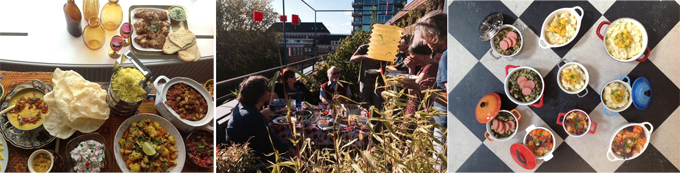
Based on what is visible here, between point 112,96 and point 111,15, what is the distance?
454 millimetres

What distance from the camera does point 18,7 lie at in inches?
89.0

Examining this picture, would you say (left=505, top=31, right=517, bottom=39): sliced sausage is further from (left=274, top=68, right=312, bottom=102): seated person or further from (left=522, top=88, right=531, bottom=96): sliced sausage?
(left=274, top=68, right=312, bottom=102): seated person

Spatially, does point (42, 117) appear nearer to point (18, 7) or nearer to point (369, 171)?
point (18, 7)

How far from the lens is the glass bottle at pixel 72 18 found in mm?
2227

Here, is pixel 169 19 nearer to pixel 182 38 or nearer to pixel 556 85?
pixel 182 38

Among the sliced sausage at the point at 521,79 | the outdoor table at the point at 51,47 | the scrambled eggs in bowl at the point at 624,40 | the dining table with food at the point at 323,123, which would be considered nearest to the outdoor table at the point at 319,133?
the dining table with food at the point at 323,123

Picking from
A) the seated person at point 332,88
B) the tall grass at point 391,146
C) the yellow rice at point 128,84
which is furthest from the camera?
the seated person at point 332,88

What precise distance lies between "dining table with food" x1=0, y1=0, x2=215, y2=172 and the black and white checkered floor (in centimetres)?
139

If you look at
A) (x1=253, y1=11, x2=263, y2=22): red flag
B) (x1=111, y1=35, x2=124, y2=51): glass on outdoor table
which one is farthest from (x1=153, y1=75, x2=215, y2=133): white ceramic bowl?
(x1=253, y1=11, x2=263, y2=22): red flag

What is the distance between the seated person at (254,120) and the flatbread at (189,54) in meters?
0.33

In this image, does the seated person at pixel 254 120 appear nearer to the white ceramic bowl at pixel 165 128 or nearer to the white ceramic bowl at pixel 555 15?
the white ceramic bowl at pixel 165 128

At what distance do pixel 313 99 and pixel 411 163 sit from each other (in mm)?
636

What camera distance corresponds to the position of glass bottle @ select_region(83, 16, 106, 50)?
2.24 m

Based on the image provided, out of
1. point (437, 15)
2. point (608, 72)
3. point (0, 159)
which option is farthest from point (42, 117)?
point (608, 72)
